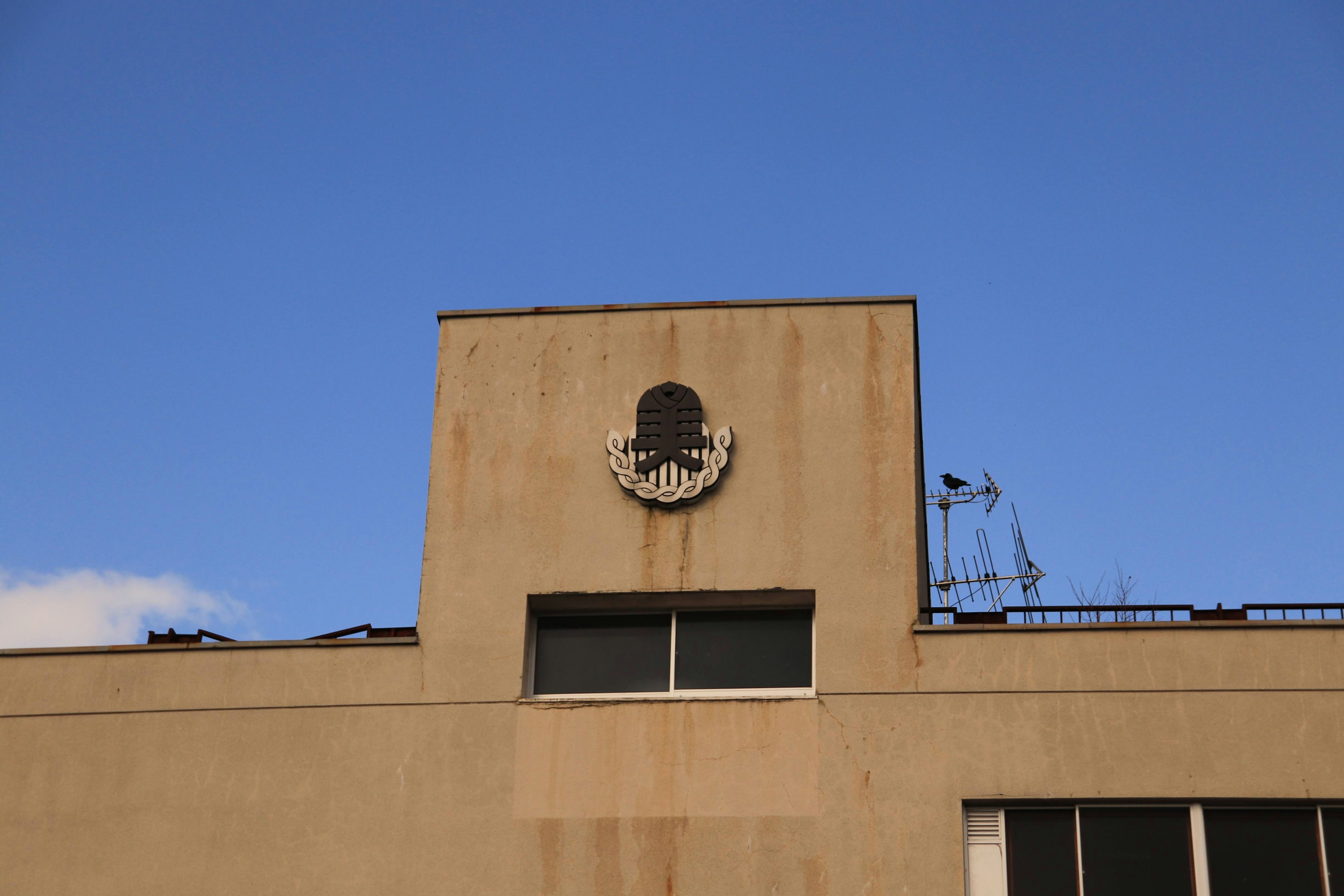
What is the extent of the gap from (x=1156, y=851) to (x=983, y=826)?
1.39m

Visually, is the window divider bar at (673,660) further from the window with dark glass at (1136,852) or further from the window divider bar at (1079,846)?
the window with dark glass at (1136,852)

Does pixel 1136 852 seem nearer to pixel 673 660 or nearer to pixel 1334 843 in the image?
pixel 1334 843

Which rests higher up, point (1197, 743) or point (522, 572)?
point (522, 572)

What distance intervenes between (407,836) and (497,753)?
40.3 inches

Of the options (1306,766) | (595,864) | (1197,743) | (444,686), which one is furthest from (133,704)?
(1306,766)

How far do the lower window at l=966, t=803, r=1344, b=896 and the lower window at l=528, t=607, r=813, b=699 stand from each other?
7.08 feet

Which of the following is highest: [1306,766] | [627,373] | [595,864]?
[627,373]

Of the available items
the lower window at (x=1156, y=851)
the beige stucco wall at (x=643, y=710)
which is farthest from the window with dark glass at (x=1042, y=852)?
the beige stucco wall at (x=643, y=710)

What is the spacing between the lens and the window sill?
41.4 feet

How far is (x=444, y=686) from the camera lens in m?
12.9

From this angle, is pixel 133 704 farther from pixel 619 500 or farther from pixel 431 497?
pixel 619 500

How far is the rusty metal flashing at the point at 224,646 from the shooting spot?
1304 cm

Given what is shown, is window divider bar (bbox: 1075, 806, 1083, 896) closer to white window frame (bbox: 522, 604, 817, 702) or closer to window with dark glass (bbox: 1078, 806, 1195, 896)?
window with dark glass (bbox: 1078, 806, 1195, 896)

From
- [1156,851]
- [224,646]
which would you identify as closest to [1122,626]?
[1156,851]
